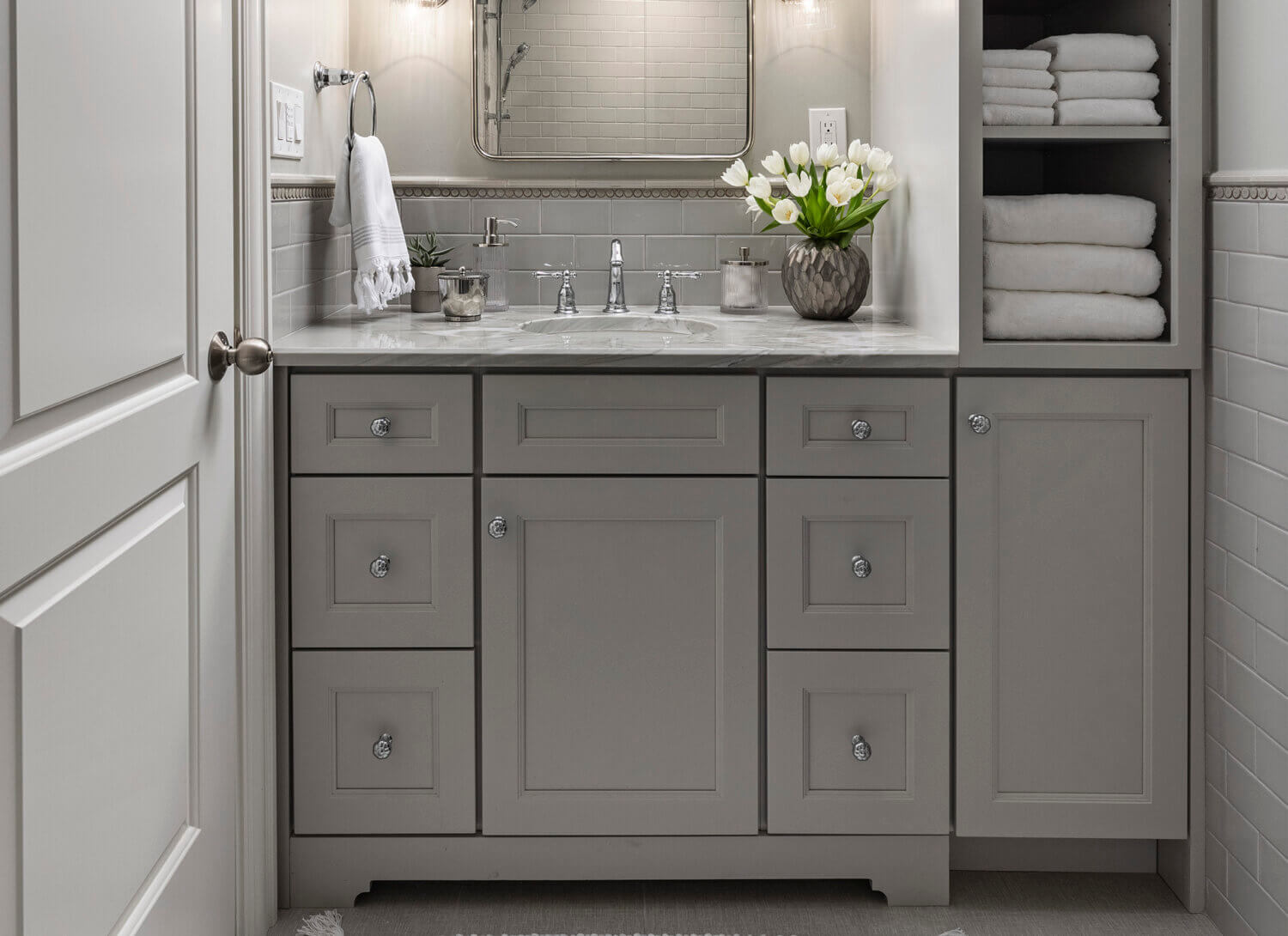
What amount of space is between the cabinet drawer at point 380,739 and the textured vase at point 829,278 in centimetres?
93

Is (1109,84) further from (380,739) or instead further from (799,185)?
(380,739)

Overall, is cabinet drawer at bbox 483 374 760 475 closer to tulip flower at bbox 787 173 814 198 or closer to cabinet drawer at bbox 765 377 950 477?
cabinet drawer at bbox 765 377 950 477

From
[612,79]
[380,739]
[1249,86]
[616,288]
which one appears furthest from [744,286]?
[380,739]

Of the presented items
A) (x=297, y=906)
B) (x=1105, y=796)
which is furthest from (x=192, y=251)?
(x=1105, y=796)

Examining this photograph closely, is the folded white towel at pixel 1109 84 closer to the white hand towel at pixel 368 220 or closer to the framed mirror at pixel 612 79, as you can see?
the framed mirror at pixel 612 79

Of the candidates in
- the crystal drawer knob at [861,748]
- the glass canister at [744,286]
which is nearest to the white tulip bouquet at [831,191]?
the glass canister at [744,286]

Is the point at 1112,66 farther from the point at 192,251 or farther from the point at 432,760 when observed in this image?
the point at 432,760

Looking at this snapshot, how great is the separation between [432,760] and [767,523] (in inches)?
25.1

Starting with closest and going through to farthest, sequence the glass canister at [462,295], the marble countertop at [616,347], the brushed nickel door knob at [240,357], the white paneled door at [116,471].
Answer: the white paneled door at [116,471] < the brushed nickel door knob at [240,357] < the marble countertop at [616,347] < the glass canister at [462,295]

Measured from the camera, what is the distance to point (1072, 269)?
6.24 feet

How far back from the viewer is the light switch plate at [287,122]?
6.28ft

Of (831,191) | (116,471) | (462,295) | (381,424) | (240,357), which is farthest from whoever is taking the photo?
(462,295)

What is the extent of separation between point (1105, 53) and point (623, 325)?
37.6 inches

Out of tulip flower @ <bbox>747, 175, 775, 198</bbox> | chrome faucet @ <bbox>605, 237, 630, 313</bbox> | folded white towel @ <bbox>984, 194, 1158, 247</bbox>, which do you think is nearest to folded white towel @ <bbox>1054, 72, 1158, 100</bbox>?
folded white towel @ <bbox>984, 194, 1158, 247</bbox>
